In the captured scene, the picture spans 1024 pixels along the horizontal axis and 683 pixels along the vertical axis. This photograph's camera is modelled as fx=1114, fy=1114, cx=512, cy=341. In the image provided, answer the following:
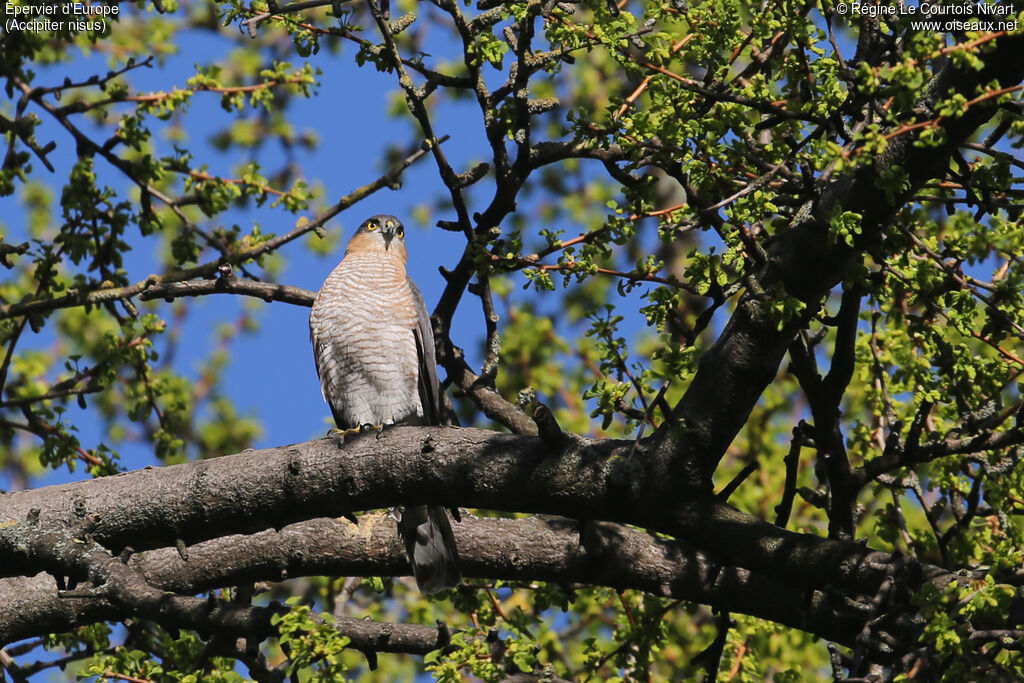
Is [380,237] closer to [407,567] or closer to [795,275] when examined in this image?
[407,567]

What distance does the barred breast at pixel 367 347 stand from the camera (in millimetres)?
5418

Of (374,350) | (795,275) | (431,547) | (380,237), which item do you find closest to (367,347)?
(374,350)

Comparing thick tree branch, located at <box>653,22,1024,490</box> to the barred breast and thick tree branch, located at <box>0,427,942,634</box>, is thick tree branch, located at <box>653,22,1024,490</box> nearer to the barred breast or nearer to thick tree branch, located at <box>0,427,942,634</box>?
thick tree branch, located at <box>0,427,942,634</box>

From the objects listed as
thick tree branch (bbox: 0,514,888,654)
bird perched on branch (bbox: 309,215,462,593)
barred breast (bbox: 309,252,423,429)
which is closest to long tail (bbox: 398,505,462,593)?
thick tree branch (bbox: 0,514,888,654)

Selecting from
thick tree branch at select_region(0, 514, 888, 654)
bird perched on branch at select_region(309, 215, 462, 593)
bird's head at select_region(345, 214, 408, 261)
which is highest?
bird's head at select_region(345, 214, 408, 261)

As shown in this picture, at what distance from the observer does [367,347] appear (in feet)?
17.8

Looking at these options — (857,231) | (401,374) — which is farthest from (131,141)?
(857,231)

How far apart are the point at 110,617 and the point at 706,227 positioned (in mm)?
2371

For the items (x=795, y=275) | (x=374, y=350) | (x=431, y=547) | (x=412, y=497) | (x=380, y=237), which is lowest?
(x=412, y=497)

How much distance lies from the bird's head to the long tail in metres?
2.42

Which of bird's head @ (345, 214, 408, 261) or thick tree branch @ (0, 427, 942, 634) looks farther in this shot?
bird's head @ (345, 214, 408, 261)

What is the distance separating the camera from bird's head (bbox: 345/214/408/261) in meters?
6.36

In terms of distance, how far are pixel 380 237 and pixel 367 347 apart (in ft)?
3.93

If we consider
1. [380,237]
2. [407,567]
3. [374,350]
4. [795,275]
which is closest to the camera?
[795,275]
